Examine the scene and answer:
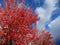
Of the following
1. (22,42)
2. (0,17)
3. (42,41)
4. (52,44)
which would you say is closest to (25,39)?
(22,42)

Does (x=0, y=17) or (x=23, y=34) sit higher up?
(x=0, y=17)

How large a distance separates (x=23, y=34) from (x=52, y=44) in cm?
1942

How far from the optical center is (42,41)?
37.1 metres

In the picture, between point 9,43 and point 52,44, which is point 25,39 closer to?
point 9,43

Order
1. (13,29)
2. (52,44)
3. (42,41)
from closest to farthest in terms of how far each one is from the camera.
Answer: (13,29) → (42,41) → (52,44)

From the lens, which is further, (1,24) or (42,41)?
(42,41)

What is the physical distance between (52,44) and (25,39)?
62.6 ft

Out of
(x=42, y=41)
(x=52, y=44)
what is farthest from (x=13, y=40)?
(x=52, y=44)

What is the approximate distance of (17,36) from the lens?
70.0 feet

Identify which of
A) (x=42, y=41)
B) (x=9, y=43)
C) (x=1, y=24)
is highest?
(x=42, y=41)

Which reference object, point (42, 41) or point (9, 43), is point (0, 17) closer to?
point (9, 43)

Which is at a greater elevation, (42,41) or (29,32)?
(42,41)

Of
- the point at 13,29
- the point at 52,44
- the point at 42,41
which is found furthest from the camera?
the point at 52,44

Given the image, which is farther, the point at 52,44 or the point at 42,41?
the point at 52,44
